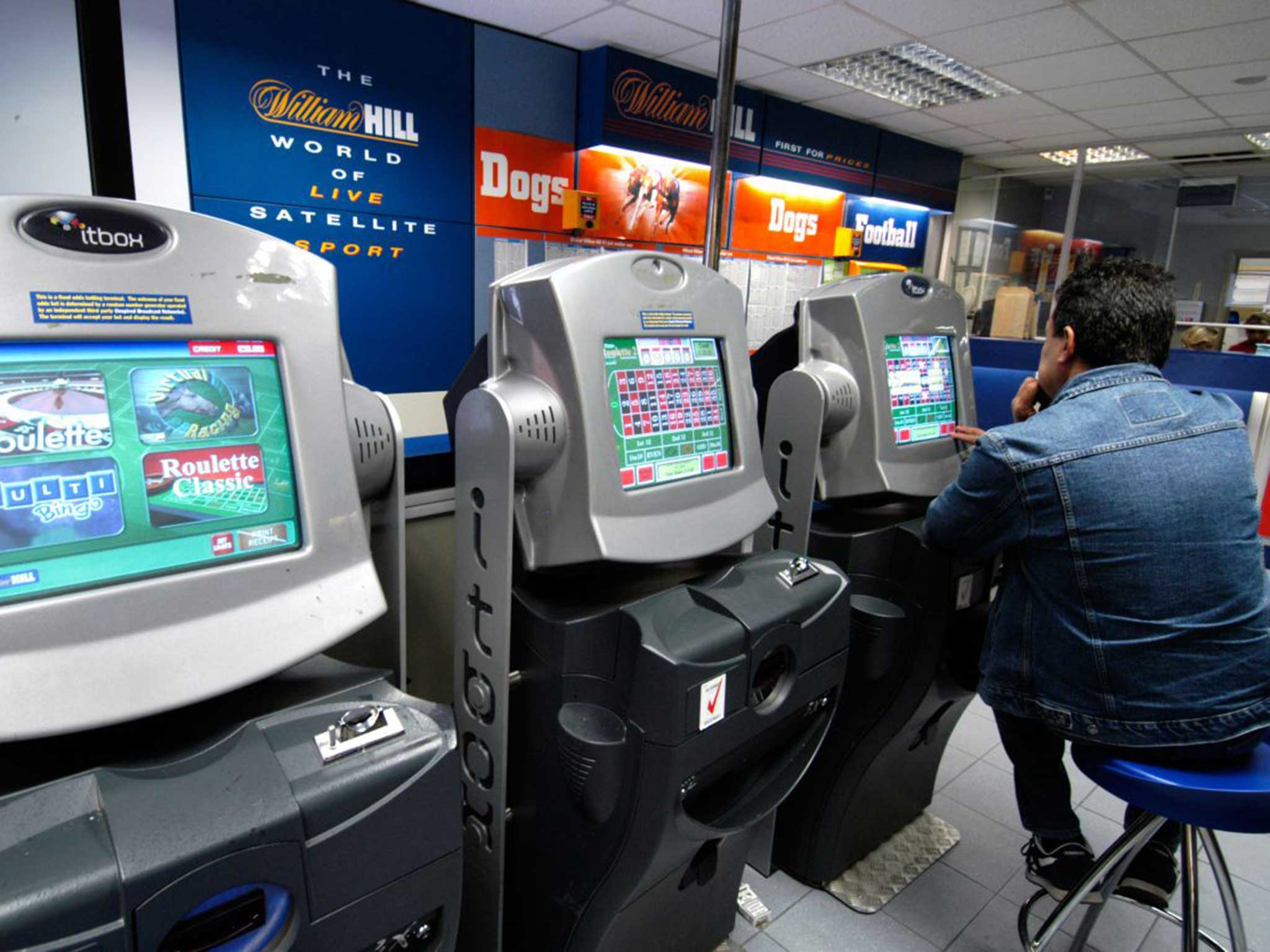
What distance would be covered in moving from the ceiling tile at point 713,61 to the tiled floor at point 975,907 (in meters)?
4.28

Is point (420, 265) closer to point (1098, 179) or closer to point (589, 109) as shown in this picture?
point (589, 109)

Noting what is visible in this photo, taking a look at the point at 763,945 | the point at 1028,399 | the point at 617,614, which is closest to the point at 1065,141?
the point at 1028,399

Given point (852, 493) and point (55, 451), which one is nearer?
point (55, 451)

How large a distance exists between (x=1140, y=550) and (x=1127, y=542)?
27 mm

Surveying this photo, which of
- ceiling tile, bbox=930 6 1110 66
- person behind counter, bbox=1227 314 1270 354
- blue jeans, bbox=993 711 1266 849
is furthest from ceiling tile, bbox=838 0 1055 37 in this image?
blue jeans, bbox=993 711 1266 849

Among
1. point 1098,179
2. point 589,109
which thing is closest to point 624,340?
point 589,109

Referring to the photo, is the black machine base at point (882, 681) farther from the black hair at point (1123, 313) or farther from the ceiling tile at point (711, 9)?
the ceiling tile at point (711, 9)

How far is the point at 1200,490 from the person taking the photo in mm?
1487

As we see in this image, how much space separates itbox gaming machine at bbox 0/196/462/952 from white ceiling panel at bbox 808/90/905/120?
5.63 meters

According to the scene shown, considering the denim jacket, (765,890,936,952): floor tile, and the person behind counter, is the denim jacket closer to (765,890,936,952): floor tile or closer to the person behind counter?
(765,890,936,952): floor tile

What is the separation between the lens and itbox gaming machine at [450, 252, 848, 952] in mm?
1215

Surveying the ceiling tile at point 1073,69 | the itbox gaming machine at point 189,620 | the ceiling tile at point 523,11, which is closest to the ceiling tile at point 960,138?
the ceiling tile at point 1073,69

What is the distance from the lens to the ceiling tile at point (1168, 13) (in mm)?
3852

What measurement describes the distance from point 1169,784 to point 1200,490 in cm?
55
